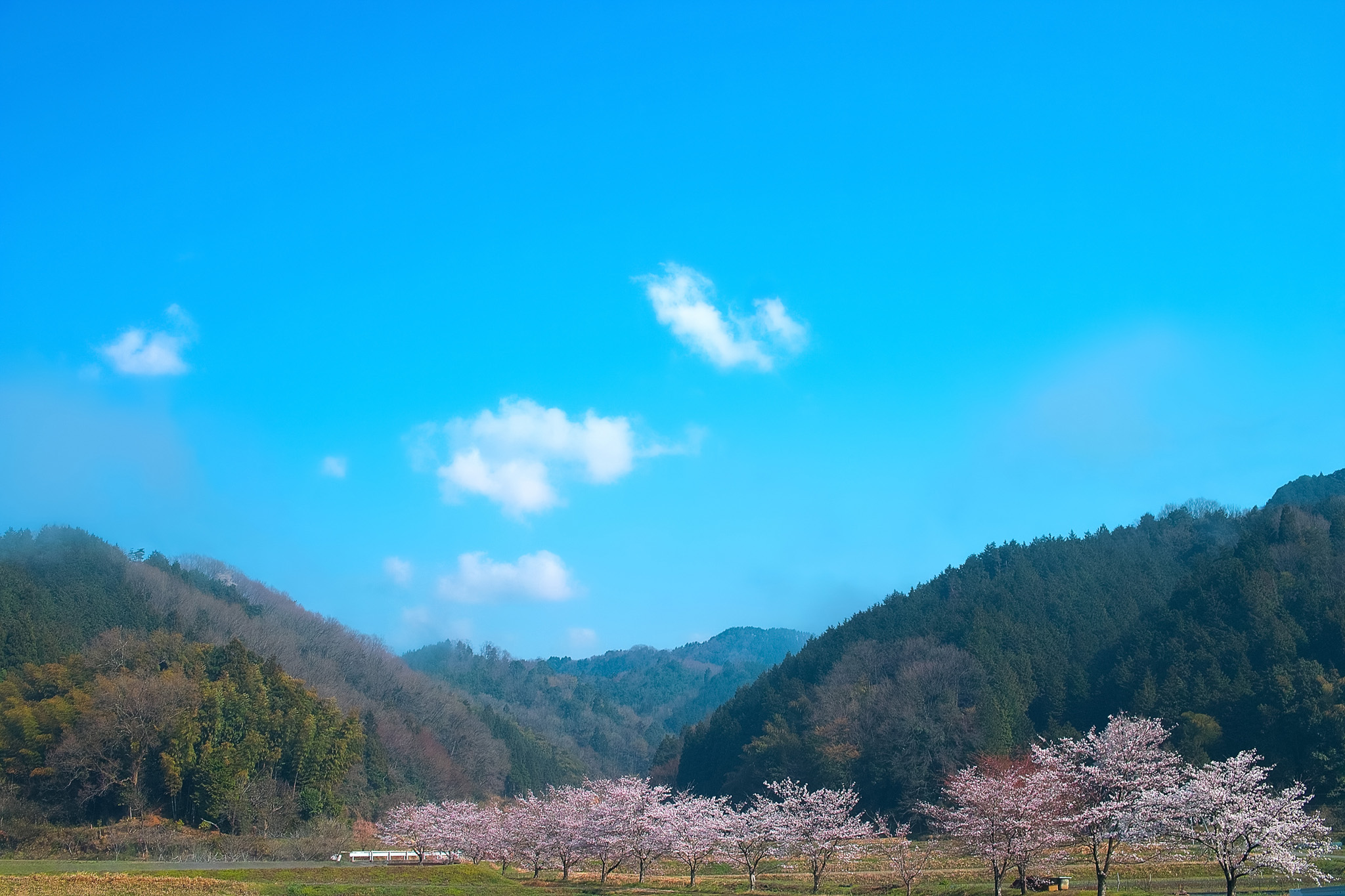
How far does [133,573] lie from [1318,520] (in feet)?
351

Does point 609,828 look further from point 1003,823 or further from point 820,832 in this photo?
point 1003,823

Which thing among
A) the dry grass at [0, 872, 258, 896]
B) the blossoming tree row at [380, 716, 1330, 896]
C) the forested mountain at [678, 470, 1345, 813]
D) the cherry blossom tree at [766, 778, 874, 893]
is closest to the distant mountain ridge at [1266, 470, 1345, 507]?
the forested mountain at [678, 470, 1345, 813]

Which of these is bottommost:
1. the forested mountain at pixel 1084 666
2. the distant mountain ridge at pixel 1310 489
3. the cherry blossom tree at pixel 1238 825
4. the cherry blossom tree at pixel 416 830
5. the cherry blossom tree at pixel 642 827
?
the cherry blossom tree at pixel 416 830

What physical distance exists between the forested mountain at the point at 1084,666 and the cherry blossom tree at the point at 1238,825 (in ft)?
101

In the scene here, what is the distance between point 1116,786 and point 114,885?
1086 inches

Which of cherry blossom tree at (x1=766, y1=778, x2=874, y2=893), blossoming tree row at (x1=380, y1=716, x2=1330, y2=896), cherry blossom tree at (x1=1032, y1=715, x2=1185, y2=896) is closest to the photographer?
blossoming tree row at (x1=380, y1=716, x2=1330, y2=896)

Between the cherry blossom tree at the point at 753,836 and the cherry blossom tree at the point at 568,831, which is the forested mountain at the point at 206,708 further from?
the cherry blossom tree at the point at 753,836

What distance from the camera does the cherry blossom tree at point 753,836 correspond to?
34.9m

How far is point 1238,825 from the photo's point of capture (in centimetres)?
2045

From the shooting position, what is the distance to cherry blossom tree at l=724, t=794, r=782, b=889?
34875mm

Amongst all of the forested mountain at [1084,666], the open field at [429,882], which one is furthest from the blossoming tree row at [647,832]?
the forested mountain at [1084,666]

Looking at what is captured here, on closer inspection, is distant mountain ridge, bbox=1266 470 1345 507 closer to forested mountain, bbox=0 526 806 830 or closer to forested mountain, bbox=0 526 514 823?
forested mountain, bbox=0 526 806 830

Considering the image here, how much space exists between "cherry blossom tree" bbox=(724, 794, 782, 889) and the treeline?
34787 mm

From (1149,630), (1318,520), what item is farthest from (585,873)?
(1318,520)
